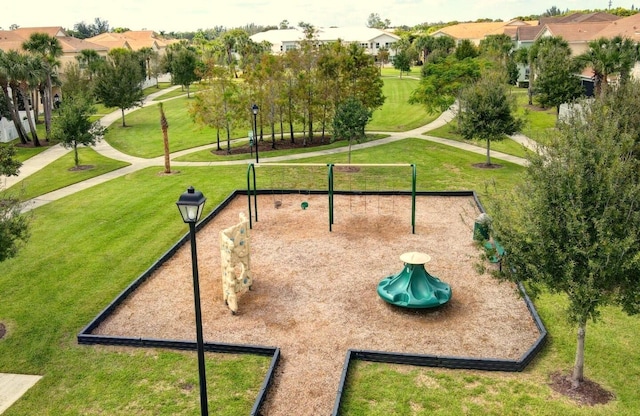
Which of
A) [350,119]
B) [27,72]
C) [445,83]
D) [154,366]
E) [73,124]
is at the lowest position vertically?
[154,366]

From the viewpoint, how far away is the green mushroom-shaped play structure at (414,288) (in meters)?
14.0

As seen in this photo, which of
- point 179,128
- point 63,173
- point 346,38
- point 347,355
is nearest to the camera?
point 347,355

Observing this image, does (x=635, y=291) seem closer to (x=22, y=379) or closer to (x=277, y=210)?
(x=22, y=379)

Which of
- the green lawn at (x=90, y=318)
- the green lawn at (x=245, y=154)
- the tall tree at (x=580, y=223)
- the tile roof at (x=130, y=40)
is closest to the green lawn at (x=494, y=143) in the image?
the green lawn at (x=245, y=154)

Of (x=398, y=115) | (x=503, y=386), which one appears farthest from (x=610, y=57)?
(x=503, y=386)

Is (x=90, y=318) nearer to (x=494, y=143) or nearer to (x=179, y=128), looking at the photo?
(x=494, y=143)

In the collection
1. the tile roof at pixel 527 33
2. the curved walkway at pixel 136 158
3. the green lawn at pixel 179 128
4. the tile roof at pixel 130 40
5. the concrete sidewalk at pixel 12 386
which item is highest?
the tile roof at pixel 130 40

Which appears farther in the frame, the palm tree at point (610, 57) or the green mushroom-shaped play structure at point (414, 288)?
the palm tree at point (610, 57)

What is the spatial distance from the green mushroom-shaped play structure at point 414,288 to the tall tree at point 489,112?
15.8 metres

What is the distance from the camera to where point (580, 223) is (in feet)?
30.3

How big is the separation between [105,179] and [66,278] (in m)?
14.4

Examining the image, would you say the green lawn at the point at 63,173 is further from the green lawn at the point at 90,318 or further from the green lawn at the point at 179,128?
the green lawn at the point at 90,318

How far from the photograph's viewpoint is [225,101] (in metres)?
36.0

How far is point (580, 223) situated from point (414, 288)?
5787 mm
